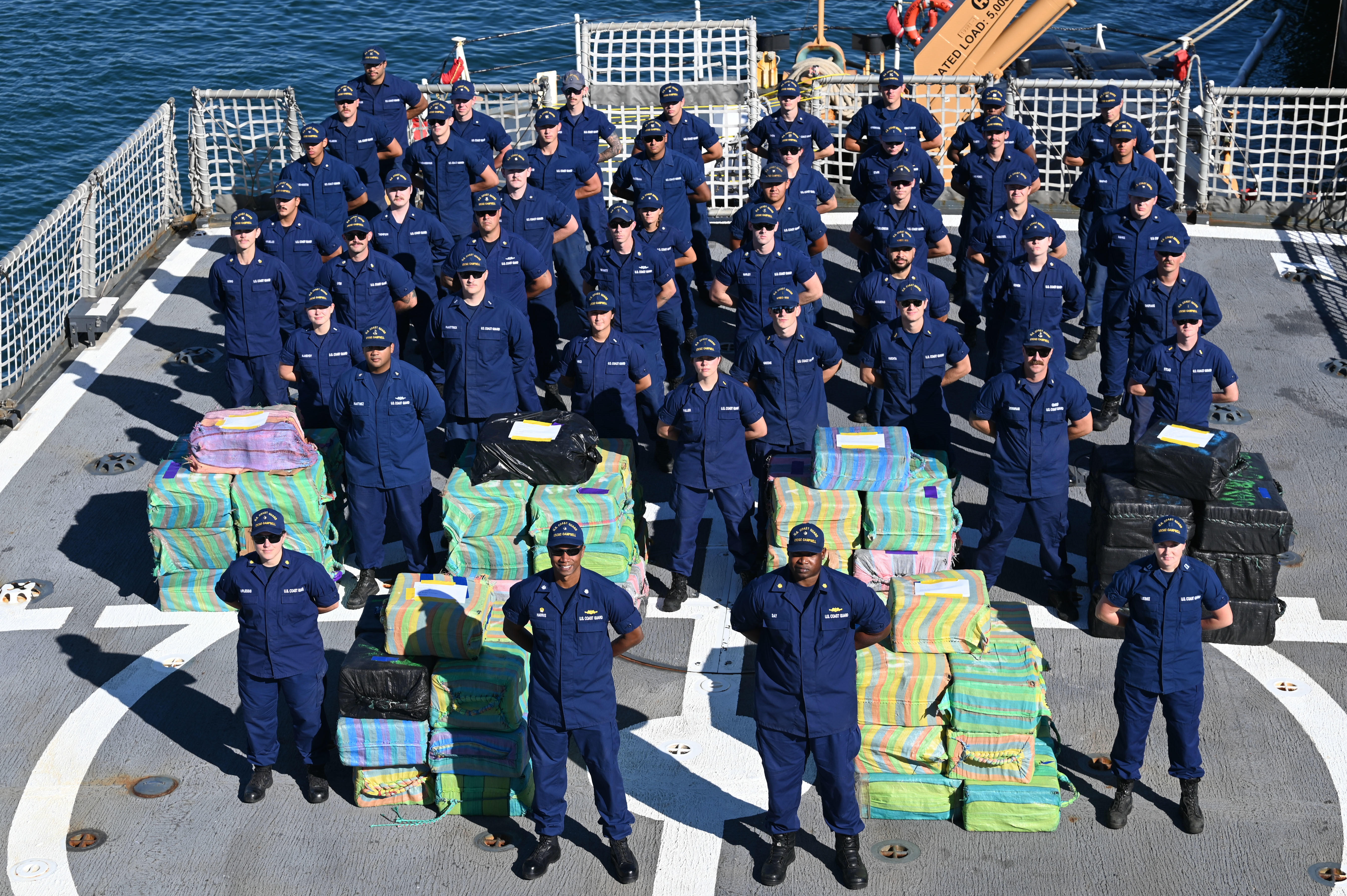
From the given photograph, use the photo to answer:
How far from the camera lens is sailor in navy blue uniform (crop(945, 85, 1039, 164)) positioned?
14.8 m

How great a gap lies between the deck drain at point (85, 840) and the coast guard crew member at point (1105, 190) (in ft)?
29.9

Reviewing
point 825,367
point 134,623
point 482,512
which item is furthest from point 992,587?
point 134,623

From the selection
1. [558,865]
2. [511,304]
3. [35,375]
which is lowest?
[558,865]

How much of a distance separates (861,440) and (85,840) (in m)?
5.31

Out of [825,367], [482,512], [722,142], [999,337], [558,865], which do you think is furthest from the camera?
[722,142]

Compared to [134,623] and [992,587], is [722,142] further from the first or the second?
[134,623]

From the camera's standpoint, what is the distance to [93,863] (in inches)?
352

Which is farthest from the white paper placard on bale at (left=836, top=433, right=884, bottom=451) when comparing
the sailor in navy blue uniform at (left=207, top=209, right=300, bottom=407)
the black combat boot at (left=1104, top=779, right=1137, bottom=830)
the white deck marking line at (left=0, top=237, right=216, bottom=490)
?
the white deck marking line at (left=0, top=237, right=216, bottom=490)

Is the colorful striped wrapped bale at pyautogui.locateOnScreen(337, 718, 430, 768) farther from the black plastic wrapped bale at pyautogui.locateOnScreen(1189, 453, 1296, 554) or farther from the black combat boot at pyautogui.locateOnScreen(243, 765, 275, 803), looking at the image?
the black plastic wrapped bale at pyautogui.locateOnScreen(1189, 453, 1296, 554)

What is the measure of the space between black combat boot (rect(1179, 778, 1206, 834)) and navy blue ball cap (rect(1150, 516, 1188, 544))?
1359mm

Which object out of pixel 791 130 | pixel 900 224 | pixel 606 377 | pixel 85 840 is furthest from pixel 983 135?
pixel 85 840

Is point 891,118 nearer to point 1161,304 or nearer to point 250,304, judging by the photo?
point 1161,304

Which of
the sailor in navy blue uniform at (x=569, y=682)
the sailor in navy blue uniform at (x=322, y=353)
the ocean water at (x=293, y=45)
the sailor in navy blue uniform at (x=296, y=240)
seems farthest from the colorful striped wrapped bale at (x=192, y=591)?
the ocean water at (x=293, y=45)

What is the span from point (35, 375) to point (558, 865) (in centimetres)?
819
